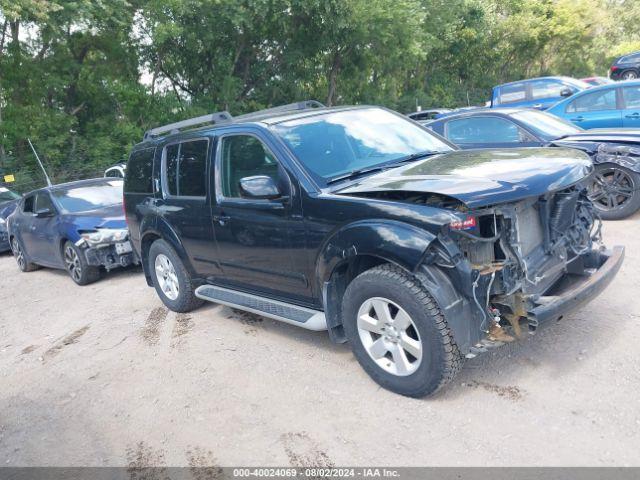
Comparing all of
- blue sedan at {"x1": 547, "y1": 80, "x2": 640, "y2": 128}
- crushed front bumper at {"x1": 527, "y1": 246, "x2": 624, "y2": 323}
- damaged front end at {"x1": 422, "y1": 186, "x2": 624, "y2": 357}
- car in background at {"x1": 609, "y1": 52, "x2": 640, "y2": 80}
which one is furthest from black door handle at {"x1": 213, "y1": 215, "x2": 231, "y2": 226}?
car in background at {"x1": 609, "y1": 52, "x2": 640, "y2": 80}

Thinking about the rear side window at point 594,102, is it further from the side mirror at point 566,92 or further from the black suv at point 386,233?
the black suv at point 386,233

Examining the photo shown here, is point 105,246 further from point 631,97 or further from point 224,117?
point 631,97

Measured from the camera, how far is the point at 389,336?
373cm

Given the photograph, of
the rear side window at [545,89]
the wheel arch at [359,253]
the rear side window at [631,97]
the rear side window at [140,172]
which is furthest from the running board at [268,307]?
the rear side window at [545,89]

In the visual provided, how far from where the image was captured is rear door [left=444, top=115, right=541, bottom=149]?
809 cm

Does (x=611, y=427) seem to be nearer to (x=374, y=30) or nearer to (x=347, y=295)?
(x=347, y=295)

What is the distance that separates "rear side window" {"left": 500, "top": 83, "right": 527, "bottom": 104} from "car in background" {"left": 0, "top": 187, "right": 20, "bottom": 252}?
13680 millimetres

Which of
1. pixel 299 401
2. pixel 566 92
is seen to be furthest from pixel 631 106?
pixel 299 401

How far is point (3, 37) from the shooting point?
17250 millimetres

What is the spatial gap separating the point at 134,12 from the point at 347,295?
17.6 m

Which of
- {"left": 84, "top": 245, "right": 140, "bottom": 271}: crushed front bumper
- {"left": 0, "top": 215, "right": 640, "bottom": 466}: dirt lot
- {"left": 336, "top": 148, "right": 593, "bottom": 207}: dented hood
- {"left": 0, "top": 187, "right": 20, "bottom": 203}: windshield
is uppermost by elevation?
{"left": 0, "top": 187, "right": 20, "bottom": 203}: windshield

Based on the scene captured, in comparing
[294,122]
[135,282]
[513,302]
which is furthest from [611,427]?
[135,282]

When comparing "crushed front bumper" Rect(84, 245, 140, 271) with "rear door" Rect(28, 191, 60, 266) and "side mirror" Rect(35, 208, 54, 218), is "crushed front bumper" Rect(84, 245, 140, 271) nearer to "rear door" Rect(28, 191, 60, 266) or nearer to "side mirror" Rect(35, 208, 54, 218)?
"rear door" Rect(28, 191, 60, 266)

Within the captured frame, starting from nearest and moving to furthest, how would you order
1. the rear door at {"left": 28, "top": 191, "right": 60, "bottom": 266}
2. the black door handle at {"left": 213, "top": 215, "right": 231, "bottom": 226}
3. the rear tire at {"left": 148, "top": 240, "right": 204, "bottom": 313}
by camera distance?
1. the black door handle at {"left": 213, "top": 215, "right": 231, "bottom": 226}
2. the rear tire at {"left": 148, "top": 240, "right": 204, "bottom": 313}
3. the rear door at {"left": 28, "top": 191, "right": 60, "bottom": 266}
